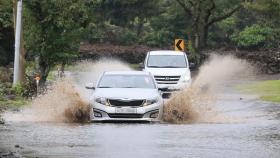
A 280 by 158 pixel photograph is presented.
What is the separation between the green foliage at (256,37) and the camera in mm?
72812

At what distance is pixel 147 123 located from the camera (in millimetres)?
21172

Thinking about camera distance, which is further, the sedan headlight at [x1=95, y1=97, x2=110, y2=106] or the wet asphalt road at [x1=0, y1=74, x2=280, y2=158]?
the sedan headlight at [x1=95, y1=97, x2=110, y2=106]

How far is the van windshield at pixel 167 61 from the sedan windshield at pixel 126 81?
36.5ft

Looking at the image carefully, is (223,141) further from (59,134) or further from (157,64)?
(157,64)

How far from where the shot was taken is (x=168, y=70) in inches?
1325

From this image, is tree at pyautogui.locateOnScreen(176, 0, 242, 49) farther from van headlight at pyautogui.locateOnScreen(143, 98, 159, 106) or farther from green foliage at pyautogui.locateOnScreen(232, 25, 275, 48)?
van headlight at pyautogui.locateOnScreen(143, 98, 159, 106)

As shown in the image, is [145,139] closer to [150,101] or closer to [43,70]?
[150,101]

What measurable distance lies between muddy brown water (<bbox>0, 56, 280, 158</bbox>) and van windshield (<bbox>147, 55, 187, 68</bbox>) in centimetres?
1027

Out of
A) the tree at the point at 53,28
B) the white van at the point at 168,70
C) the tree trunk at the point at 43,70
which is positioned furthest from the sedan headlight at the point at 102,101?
the tree trunk at the point at 43,70

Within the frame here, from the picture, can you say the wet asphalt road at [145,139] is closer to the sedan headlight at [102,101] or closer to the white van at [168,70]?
the sedan headlight at [102,101]

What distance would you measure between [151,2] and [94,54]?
1465 cm

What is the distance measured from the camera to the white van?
3306cm

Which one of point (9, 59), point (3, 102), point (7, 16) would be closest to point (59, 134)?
point (3, 102)

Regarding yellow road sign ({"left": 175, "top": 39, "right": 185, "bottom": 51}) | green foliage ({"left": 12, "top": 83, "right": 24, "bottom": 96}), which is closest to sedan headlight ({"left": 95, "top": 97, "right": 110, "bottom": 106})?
green foliage ({"left": 12, "top": 83, "right": 24, "bottom": 96})
